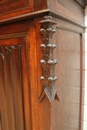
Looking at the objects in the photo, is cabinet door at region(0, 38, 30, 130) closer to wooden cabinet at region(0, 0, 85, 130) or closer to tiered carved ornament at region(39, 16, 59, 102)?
wooden cabinet at region(0, 0, 85, 130)

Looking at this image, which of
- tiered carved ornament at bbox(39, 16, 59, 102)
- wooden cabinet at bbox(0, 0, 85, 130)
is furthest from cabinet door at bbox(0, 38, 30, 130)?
tiered carved ornament at bbox(39, 16, 59, 102)

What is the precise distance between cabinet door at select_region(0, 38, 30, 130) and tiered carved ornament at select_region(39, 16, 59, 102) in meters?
0.10

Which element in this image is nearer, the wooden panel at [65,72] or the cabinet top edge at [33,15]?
the cabinet top edge at [33,15]

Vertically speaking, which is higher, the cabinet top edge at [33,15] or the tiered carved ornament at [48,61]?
the cabinet top edge at [33,15]

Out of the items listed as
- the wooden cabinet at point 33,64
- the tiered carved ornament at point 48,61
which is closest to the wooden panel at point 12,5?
the wooden cabinet at point 33,64

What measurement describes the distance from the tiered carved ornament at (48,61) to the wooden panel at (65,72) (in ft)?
0.19

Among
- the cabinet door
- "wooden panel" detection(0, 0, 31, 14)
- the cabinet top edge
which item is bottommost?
the cabinet door

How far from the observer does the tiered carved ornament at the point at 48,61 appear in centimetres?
44

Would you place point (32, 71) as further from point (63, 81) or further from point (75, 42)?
point (75, 42)

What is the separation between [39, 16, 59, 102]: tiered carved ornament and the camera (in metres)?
0.44

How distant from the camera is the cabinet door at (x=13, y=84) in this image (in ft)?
1.82

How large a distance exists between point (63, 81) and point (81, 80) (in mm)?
323

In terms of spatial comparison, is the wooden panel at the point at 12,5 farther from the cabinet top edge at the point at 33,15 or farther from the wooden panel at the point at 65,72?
the wooden panel at the point at 65,72

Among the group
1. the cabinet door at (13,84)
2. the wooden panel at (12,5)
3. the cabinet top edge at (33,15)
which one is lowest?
the cabinet door at (13,84)
